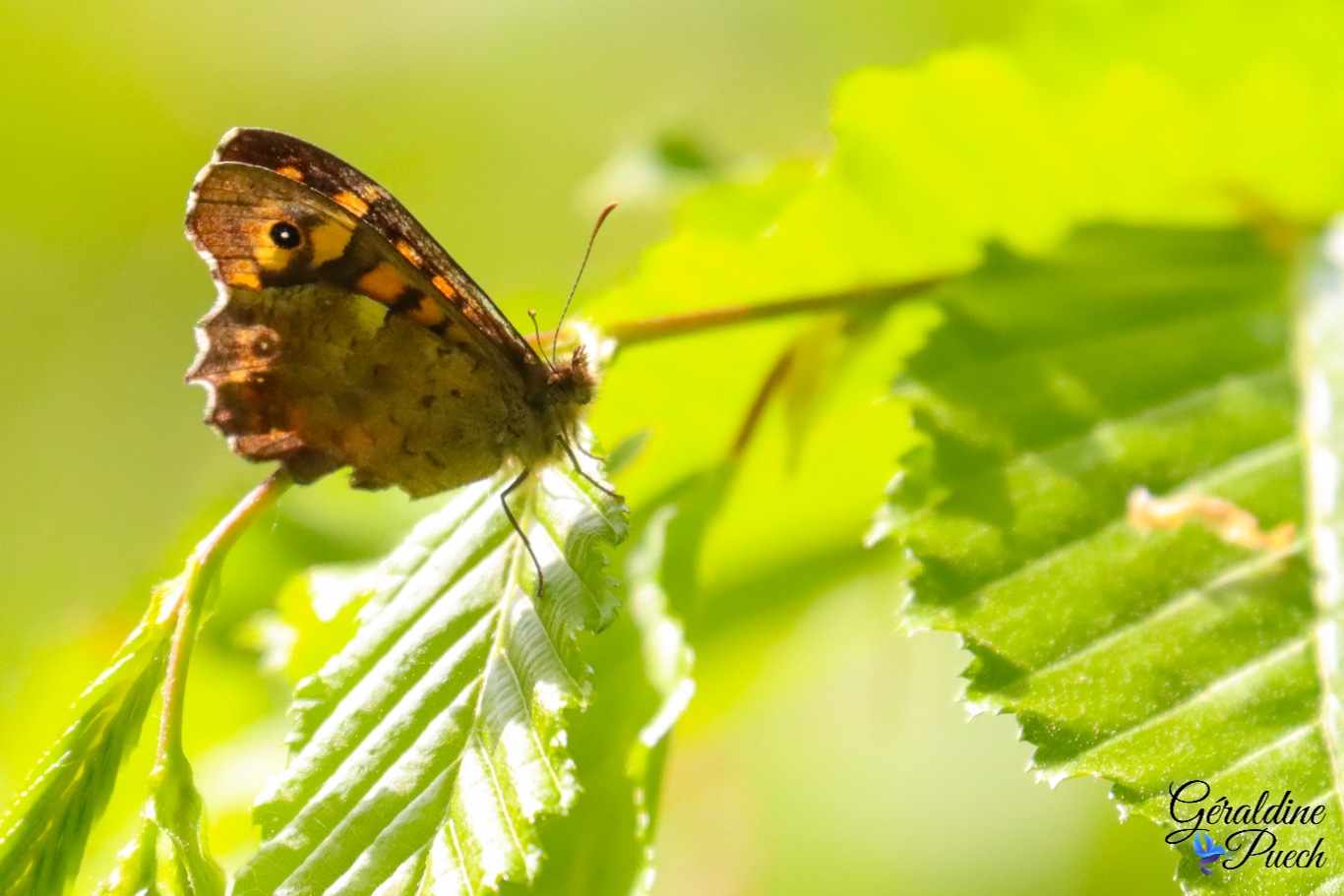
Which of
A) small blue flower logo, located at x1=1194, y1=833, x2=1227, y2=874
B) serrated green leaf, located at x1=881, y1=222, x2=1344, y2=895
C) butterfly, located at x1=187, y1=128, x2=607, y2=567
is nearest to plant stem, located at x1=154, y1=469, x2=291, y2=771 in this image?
butterfly, located at x1=187, y1=128, x2=607, y2=567

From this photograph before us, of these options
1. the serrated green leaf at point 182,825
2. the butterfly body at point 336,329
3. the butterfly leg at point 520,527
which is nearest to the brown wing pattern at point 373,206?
the butterfly body at point 336,329

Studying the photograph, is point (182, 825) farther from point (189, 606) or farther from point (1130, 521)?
point (1130, 521)

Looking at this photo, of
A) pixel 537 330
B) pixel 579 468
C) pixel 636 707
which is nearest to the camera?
pixel 636 707

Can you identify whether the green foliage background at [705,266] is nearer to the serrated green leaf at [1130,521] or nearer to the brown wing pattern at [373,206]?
the serrated green leaf at [1130,521]

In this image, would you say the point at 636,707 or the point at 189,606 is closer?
the point at 189,606

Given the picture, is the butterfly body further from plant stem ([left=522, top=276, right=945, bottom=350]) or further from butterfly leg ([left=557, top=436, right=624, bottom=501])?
plant stem ([left=522, top=276, right=945, bottom=350])

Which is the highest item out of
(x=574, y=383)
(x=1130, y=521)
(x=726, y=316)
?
(x=574, y=383)

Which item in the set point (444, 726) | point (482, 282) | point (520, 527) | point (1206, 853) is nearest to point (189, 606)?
point (444, 726)
